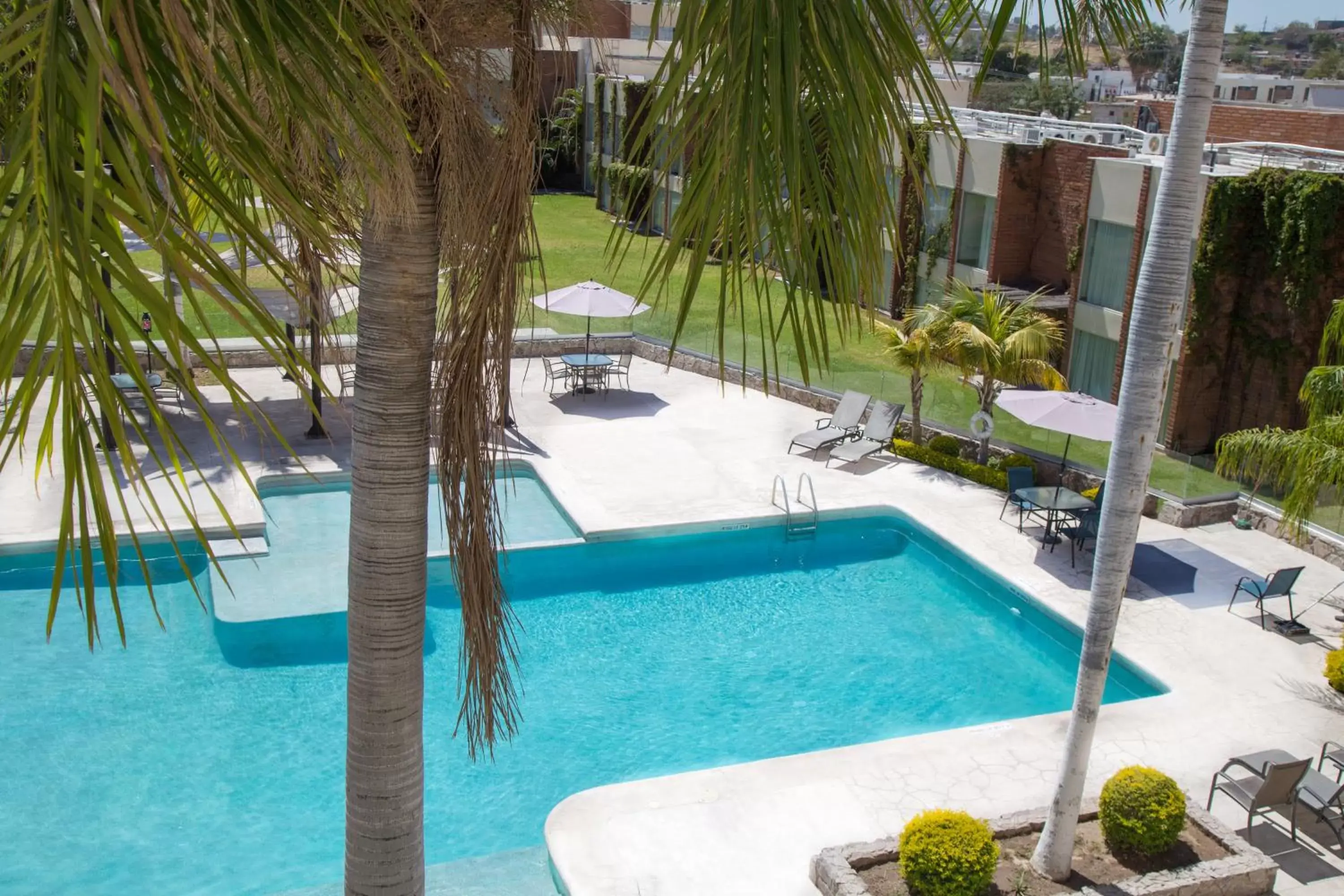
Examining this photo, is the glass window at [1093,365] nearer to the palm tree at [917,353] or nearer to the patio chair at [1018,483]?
the palm tree at [917,353]

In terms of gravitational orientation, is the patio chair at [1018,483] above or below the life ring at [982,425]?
below

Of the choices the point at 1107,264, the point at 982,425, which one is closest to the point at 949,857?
the point at 982,425

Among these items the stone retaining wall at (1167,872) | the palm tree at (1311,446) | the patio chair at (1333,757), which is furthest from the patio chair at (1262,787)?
the palm tree at (1311,446)

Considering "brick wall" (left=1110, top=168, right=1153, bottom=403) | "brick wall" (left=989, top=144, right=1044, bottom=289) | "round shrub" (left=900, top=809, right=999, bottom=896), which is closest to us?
"round shrub" (left=900, top=809, right=999, bottom=896)

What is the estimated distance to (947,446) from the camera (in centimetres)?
1980

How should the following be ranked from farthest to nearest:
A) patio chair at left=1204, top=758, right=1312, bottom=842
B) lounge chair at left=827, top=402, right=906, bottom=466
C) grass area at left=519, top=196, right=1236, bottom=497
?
lounge chair at left=827, top=402, right=906, bottom=466, grass area at left=519, top=196, right=1236, bottom=497, patio chair at left=1204, top=758, right=1312, bottom=842

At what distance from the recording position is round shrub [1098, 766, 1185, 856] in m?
8.94

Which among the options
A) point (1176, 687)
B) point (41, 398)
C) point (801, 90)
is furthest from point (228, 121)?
point (41, 398)

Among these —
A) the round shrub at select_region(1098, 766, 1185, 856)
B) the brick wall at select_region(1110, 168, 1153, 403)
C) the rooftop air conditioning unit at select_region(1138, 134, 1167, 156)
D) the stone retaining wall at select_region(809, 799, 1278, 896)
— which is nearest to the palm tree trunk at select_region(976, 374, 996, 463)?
the brick wall at select_region(1110, 168, 1153, 403)

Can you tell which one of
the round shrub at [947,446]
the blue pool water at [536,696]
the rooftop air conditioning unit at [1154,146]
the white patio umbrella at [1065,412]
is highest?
the rooftop air conditioning unit at [1154,146]

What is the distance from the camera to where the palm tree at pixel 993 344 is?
18.4 metres

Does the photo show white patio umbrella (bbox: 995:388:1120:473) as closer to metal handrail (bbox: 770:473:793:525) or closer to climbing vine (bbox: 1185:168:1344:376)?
metal handrail (bbox: 770:473:793:525)

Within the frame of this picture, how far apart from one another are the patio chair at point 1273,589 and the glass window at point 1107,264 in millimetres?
10358

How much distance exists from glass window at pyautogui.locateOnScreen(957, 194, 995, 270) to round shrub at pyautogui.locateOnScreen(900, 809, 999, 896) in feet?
71.2
